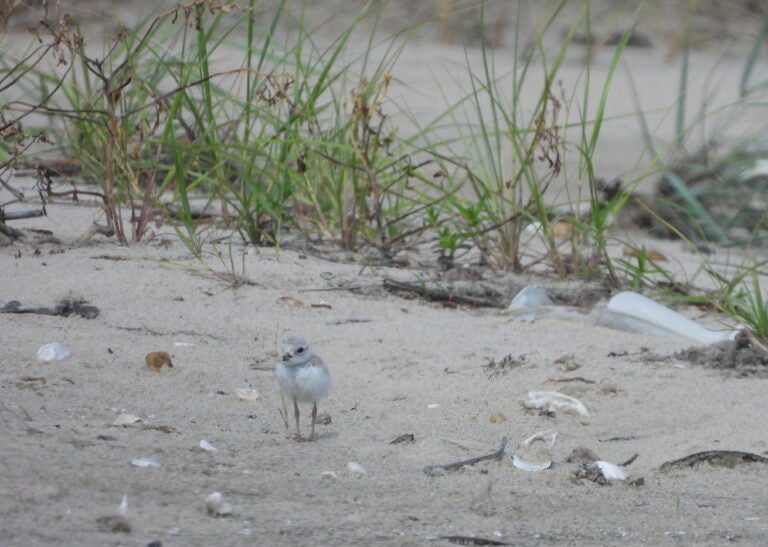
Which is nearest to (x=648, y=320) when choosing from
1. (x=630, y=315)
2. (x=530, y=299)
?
(x=630, y=315)

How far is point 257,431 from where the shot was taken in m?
2.31

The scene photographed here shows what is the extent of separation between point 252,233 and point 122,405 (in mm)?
1261

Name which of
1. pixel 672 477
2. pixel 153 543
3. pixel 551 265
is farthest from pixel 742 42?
pixel 153 543

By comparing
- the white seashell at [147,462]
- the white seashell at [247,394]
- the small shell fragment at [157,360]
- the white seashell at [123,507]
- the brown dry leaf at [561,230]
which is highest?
the white seashell at [123,507]

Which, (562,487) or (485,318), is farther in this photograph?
(485,318)

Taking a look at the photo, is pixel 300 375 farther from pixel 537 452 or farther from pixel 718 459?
pixel 718 459

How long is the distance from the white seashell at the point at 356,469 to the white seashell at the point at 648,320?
121 cm

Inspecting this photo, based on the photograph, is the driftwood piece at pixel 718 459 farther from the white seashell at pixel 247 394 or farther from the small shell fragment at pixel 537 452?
the white seashell at pixel 247 394

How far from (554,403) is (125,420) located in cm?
91

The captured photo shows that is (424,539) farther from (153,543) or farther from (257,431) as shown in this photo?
(257,431)

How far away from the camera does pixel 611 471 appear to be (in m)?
2.17

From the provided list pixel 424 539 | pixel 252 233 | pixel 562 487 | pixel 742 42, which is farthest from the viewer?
pixel 742 42

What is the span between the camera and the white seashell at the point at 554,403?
8.30 feet

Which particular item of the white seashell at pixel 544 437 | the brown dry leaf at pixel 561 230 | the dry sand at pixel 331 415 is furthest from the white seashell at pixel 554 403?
the brown dry leaf at pixel 561 230
